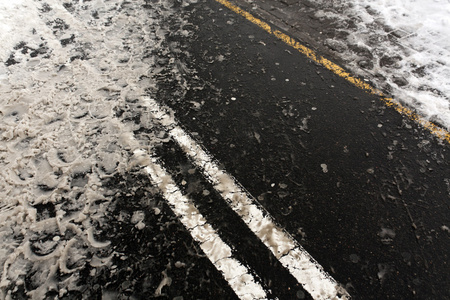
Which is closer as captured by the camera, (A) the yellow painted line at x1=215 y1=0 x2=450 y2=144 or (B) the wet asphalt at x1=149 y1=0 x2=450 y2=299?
(B) the wet asphalt at x1=149 y1=0 x2=450 y2=299

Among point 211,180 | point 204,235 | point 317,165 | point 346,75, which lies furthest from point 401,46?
point 204,235

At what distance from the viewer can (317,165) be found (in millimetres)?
2098

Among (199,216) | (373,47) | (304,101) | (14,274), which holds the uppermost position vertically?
(373,47)

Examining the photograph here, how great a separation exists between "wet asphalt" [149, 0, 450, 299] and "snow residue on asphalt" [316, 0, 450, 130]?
0.31 m

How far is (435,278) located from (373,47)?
2384 mm

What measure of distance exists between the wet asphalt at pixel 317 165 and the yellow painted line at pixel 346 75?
0.22ft

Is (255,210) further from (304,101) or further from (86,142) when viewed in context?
(86,142)

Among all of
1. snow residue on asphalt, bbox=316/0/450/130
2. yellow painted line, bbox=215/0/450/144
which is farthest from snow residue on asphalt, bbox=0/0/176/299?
snow residue on asphalt, bbox=316/0/450/130

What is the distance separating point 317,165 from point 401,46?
198cm

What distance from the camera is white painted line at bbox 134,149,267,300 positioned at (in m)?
1.53

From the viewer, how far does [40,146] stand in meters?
2.19

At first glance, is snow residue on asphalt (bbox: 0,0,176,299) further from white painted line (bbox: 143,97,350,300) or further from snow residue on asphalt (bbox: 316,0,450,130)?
snow residue on asphalt (bbox: 316,0,450,130)

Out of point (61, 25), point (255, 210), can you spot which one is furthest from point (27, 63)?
point (255, 210)

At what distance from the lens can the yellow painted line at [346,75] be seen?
232cm
